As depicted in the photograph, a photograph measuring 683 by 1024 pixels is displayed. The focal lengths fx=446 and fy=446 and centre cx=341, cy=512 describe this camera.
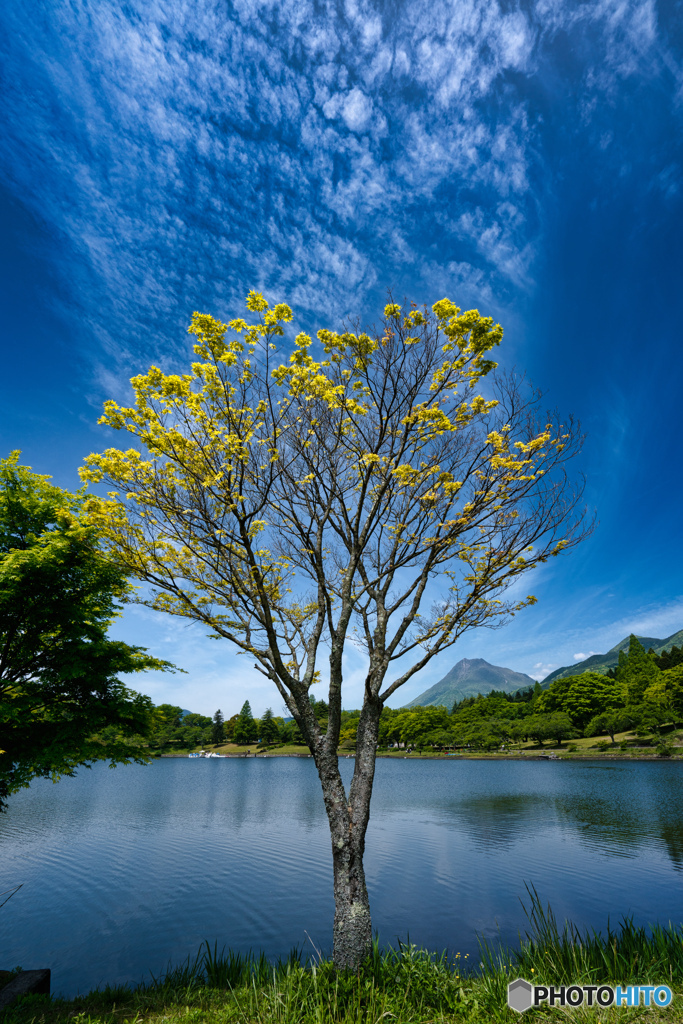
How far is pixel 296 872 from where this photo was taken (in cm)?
1750

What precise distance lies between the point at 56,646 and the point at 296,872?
1383 centimetres

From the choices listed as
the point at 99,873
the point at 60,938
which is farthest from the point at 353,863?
the point at 99,873

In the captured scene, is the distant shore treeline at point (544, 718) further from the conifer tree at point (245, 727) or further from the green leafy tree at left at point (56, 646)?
the green leafy tree at left at point (56, 646)

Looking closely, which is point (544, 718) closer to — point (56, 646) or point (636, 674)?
point (636, 674)

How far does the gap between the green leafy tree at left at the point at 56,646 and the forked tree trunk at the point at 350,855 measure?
575 cm

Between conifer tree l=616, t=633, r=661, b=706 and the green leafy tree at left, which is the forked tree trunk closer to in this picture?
the green leafy tree at left

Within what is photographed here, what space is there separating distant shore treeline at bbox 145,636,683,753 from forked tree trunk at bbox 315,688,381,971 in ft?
138

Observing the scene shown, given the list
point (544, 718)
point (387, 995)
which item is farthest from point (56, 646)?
point (544, 718)

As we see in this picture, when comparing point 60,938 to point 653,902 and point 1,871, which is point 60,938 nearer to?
point 1,871

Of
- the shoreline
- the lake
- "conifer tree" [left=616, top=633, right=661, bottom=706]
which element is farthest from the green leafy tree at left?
"conifer tree" [left=616, top=633, right=661, bottom=706]

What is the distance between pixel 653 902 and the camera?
43.4ft

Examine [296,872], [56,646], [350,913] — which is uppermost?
[56,646]

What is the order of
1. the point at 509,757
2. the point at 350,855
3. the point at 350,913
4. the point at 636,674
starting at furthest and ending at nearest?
the point at 636,674 < the point at 509,757 < the point at 350,855 < the point at 350,913

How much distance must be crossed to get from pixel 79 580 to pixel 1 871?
52.9ft
